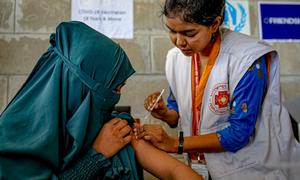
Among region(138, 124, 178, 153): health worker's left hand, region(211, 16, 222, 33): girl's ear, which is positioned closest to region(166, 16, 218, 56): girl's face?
region(211, 16, 222, 33): girl's ear

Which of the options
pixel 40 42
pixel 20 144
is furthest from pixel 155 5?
pixel 20 144

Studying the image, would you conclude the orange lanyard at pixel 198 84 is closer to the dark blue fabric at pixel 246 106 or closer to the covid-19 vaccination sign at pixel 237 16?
the dark blue fabric at pixel 246 106

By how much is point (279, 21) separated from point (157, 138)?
5.01 feet

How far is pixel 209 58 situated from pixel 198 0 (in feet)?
0.95

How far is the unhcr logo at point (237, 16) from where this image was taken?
2.27 meters

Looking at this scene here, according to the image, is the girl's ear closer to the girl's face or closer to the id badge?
the girl's face

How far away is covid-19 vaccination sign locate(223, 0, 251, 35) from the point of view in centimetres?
227

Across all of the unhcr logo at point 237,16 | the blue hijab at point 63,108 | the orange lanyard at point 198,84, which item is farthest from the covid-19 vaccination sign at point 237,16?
the blue hijab at point 63,108

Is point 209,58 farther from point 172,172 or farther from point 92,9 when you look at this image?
point 92,9

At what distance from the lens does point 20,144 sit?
99 cm

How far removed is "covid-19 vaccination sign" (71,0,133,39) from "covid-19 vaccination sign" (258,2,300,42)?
0.96 meters

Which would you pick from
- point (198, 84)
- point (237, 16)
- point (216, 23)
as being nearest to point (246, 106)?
point (198, 84)

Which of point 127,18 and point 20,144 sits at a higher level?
point 127,18

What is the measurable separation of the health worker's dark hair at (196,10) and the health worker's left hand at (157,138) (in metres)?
0.49
